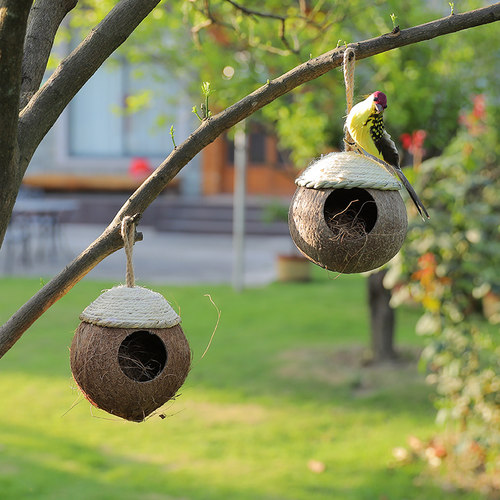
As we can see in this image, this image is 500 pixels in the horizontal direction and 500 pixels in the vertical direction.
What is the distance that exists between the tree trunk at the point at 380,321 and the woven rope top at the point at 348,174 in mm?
5334

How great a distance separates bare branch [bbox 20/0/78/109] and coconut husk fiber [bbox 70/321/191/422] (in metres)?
0.65

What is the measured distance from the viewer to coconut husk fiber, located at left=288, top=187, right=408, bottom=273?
6.37 feet

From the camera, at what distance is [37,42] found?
6.70 ft

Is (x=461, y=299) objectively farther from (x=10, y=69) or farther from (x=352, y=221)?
(x=10, y=69)

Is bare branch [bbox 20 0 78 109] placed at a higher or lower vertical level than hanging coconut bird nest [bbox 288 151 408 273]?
higher

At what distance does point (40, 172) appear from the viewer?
20297mm

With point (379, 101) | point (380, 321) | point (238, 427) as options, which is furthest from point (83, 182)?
point (379, 101)

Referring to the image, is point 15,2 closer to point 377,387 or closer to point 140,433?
point 140,433

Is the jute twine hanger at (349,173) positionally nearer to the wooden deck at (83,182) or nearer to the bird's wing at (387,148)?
the bird's wing at (387,148)

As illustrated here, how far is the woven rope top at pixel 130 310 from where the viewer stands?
1864 millimetres

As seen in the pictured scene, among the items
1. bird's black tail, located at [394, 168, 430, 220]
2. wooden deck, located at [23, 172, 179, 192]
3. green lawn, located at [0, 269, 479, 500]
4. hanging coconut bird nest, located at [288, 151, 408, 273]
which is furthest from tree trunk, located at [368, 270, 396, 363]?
wooden deck, located at [23, 172, 179, 192]

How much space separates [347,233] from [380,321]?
18.0ft

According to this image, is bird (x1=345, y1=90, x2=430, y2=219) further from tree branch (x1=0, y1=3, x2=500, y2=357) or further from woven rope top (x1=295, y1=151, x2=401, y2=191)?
tree branch (x1=0, y1=3, x2=500, y2=357)

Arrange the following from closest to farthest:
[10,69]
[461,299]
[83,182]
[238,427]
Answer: [10,69] → [461,299] → [238,427] → [83,182]
